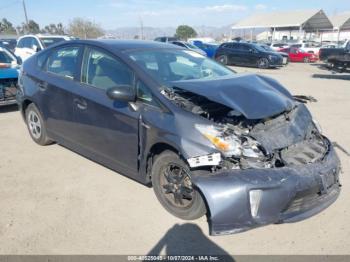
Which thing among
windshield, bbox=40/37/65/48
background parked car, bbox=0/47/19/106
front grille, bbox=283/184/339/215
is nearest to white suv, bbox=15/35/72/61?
windshield, bbox=40/37/65/48

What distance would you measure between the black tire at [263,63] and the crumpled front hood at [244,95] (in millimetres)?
18293

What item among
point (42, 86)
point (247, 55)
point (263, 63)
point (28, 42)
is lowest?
point (263, 63)

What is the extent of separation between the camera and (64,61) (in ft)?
15.9

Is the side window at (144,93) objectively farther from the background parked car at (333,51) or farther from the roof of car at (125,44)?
the background parked car at (333,51)

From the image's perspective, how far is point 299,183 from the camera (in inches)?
120

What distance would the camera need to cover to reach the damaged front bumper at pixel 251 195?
2.93 meters

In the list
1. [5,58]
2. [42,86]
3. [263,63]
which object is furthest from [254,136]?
[263,63]

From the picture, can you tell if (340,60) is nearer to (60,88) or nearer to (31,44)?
(31,44)

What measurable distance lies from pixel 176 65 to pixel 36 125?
2559mm

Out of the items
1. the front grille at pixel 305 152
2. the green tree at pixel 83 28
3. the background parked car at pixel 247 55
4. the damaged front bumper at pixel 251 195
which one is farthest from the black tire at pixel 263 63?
the green tree at pixel 83 28

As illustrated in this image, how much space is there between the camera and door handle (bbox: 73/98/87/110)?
4.31m

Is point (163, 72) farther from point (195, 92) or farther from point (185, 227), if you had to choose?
point (185, 227)

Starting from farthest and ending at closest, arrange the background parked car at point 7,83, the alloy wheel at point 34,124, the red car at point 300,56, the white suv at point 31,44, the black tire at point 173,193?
1. the red car at point 300,56
2. the white suv at point 31,44
3. the background parked car at point 7,83
4. the alloy wheel at point 34,124
5. the black tire at point 173,193

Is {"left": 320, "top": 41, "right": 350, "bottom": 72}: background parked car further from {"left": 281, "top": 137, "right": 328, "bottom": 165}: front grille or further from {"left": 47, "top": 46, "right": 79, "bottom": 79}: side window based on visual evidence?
{"left": 47, "top": 46, "right": 79, "bottom": 79}: side window
